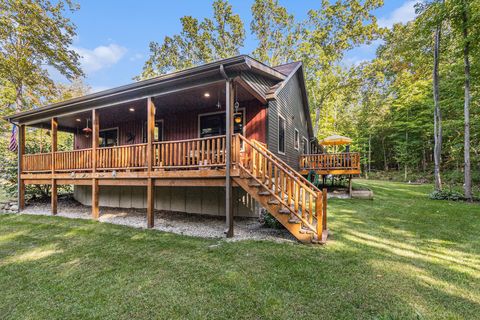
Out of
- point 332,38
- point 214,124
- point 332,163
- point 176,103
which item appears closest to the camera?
point 176,103

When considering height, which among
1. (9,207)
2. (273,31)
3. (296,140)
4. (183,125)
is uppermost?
(273,31)

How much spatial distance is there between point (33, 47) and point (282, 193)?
19263 mm

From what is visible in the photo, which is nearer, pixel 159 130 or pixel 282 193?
pixel 282 193

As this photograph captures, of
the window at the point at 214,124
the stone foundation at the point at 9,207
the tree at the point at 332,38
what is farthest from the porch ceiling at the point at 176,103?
the tree at the point at 332,38

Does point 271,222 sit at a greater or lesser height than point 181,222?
greater

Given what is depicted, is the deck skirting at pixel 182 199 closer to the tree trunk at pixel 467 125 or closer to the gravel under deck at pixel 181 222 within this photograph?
the gravel under deck at pixel 181 222

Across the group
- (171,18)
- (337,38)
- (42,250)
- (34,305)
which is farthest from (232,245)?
(171,18)

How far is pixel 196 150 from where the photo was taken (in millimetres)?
6406

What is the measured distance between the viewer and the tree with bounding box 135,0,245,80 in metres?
20.5

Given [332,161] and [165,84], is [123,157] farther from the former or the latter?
[332,161]

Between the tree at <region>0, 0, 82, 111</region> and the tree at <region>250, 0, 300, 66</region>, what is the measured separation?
537 inches

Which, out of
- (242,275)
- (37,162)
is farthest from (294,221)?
(37,162)

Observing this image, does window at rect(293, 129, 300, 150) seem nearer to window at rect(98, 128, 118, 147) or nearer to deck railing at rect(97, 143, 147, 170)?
deck railing at rect(97, 143, 147, 170)

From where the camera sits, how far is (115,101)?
7219 millimetres
